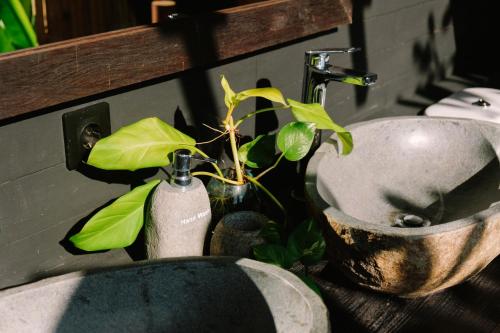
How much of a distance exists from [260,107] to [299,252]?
522 mm

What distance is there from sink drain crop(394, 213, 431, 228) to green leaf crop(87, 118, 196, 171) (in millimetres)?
519

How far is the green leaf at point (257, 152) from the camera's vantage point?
1165 millimetres

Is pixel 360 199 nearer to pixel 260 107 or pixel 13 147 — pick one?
pixel 260 107

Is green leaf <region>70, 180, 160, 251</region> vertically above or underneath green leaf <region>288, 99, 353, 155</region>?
underneath

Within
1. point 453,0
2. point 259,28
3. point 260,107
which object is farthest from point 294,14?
point 453,0

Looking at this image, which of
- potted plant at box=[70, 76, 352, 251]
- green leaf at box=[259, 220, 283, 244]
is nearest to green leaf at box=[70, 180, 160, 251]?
potted plant at box=[70, 76, 352, 251]

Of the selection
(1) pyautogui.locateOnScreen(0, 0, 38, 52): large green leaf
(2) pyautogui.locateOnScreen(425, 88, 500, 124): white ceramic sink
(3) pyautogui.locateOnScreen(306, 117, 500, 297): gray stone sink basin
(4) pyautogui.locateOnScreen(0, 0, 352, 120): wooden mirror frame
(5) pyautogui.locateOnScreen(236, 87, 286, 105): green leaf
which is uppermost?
(1) pyautogui.locateOnScreen(0, 0, 38, 52): large green leaf

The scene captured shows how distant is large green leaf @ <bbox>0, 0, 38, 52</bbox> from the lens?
0.95m

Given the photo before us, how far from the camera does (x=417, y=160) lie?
1384 mm

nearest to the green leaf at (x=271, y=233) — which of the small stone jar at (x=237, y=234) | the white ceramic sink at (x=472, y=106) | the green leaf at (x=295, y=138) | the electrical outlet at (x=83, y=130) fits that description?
the small stone jar at (x=237, y=234)

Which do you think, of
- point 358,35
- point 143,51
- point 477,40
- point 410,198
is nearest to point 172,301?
point 143,51

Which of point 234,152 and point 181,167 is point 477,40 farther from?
point 181,167

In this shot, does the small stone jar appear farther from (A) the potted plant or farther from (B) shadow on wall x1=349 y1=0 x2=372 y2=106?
(B) shadow on wall x1=349 y1=0 x2=372 y2=106

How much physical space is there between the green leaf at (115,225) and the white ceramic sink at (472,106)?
0.85m
